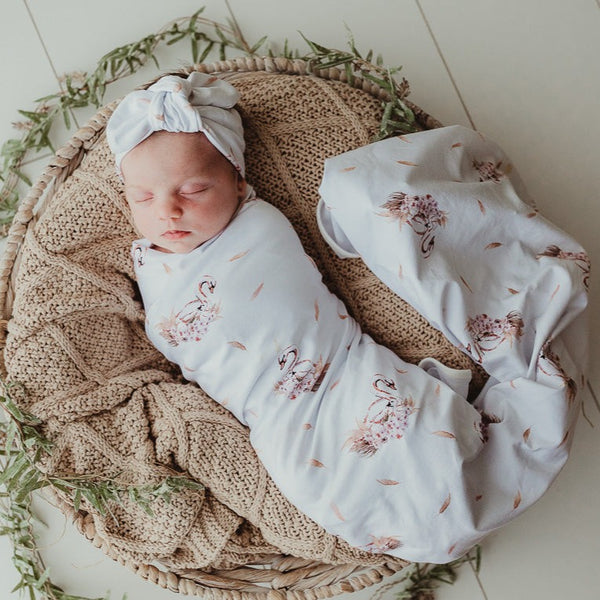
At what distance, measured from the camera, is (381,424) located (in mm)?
1229

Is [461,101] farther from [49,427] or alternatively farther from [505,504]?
[49,427]

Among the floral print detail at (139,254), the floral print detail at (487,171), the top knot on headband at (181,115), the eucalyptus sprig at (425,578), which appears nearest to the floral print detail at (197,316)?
the floral print detail at (139,254)

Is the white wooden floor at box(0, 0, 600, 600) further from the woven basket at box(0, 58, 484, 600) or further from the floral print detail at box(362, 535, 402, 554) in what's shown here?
the floral print detail at box(362, 535, 402, 554)

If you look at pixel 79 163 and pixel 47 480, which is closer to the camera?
pixel 47 480

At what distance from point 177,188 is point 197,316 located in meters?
0.23

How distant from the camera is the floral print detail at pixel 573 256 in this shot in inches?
51.1

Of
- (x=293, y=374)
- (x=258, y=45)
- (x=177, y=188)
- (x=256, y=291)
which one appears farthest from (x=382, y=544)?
(x=258, y=45)

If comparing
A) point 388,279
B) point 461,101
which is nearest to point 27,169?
point 388,279

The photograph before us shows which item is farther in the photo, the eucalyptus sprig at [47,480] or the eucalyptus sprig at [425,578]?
the eucalyptus sprig at [425,578]

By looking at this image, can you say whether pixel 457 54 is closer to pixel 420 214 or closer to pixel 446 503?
pixel 420 214

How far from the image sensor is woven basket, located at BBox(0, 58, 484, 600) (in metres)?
1.38

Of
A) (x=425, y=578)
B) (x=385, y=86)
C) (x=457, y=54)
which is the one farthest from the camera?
(x=457, y=54)

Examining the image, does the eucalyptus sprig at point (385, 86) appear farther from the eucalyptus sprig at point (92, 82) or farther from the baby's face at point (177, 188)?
the baby's face at point (177, 188)

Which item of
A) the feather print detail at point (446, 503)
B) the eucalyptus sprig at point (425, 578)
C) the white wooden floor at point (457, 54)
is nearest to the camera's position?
the feather print detail at point (446, 503)
